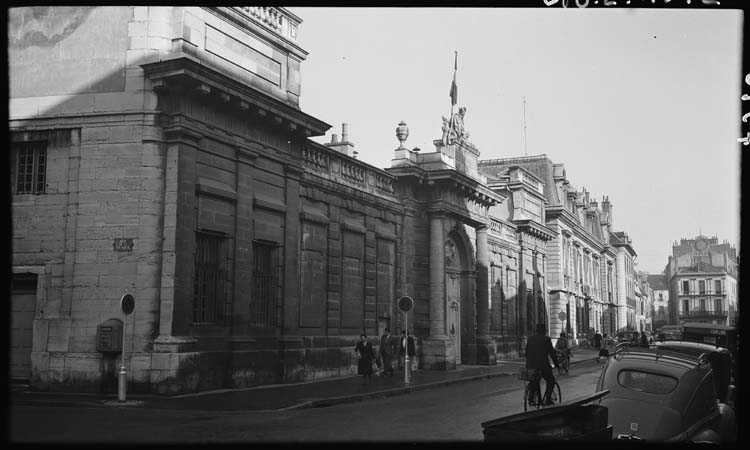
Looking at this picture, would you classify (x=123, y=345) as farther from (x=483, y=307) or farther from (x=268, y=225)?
(x=483, y=307)

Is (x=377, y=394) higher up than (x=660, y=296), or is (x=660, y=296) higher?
(x=660, y=296)

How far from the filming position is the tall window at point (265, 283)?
22.0 metres

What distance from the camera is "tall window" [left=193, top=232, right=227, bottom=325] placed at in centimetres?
1956

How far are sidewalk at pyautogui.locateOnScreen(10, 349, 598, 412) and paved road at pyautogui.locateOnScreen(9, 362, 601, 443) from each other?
22.4 inches

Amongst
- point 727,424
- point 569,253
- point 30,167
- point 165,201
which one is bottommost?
point 727,424

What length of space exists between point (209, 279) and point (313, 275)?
5119 millimetres

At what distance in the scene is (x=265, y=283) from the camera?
22391 millimetres

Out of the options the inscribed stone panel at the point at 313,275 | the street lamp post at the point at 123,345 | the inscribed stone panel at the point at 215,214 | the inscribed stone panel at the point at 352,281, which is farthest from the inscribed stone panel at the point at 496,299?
the street lamp post at the point at 123,345

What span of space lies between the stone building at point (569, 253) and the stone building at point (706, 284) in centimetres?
3617

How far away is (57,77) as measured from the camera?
19203 mm

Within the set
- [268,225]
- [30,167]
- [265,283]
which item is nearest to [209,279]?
[265,283]

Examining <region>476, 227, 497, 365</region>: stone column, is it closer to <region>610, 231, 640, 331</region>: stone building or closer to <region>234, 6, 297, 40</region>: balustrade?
<region>234, 6, 297, 40</region>: balustrade

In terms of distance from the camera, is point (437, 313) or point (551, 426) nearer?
point (551, 426)

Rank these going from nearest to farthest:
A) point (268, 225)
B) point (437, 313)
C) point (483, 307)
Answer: point (268, 225), point (437, 313), point (483, 307)
